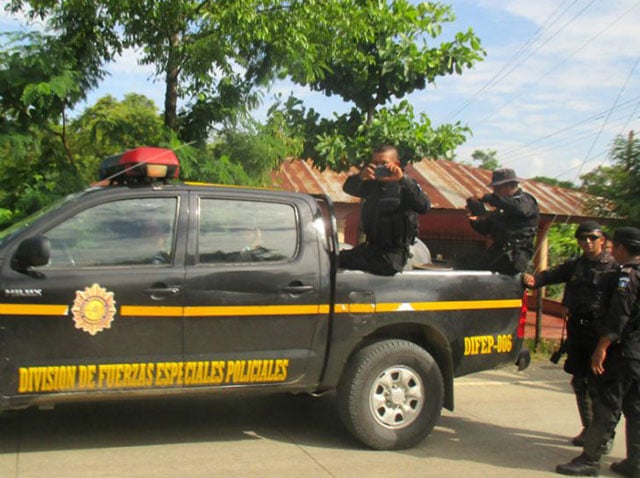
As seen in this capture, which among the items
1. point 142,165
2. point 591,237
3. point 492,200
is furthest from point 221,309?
point 591,237

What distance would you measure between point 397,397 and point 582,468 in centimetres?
134

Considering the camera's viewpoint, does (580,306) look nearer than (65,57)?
Yes

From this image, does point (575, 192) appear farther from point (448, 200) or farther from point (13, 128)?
point (13, 128)

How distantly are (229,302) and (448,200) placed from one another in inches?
403

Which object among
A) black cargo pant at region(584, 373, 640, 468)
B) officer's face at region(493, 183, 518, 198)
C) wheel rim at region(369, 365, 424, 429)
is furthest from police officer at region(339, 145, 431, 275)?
black cargo pant at region(584, 373, 640, 468)

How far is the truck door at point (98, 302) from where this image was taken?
165 inches

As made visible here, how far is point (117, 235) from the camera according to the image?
450cm

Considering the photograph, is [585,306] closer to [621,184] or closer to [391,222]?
[391,222]

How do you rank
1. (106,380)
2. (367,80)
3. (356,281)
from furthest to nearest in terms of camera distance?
(367,80) → (356,281) → (106,380)

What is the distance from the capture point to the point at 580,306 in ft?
17.2

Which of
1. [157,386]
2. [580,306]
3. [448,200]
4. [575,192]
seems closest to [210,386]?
[157,386]

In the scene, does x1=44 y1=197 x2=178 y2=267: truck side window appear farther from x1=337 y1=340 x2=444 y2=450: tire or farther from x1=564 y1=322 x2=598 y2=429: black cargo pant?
x1=564 y1=322 x2=598 y2=429: black cargo pant

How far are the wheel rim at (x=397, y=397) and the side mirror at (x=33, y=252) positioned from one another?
240cm

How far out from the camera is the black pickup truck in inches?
167
